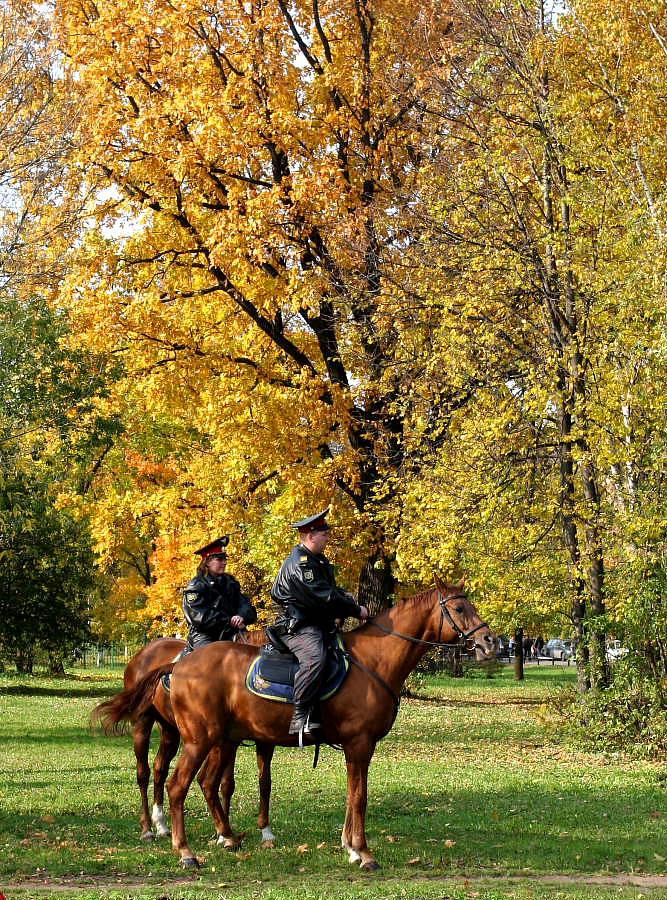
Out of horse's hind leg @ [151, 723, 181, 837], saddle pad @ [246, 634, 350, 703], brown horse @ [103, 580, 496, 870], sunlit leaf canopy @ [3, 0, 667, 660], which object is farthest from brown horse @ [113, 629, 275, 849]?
sunlit leaf canopy @ [3, 0, 667, 660]

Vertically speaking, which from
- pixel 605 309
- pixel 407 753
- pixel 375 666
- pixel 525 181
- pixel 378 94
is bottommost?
pixel 407 753

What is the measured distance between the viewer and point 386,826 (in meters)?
11.4

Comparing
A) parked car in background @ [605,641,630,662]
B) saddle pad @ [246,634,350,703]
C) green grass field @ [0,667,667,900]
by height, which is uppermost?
saddle pad @ [246,634,350,703]

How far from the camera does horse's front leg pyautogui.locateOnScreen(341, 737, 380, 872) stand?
9.43 m

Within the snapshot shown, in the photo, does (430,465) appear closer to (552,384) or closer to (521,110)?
(552,384)

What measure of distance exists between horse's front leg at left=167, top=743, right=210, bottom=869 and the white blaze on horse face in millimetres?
696

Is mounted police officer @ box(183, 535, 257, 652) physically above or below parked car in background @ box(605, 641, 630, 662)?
above

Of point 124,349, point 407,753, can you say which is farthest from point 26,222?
point 407,753

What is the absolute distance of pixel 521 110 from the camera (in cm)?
1945

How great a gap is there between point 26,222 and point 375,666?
10197 millimetres

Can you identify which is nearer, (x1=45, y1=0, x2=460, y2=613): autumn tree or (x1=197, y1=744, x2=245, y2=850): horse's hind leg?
(x1=197, y1=744, x2=245, y2=850): horse's hind leg

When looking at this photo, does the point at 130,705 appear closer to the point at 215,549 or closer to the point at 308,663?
the point at 215,549

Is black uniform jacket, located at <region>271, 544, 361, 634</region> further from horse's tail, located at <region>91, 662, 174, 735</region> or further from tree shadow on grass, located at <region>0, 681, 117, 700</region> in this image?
tree shadow on grass, located at <region>0, 681, 117, 700</region>

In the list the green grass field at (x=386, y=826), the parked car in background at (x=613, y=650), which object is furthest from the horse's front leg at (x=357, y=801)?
the parked car in background at (x=613, y=650)
